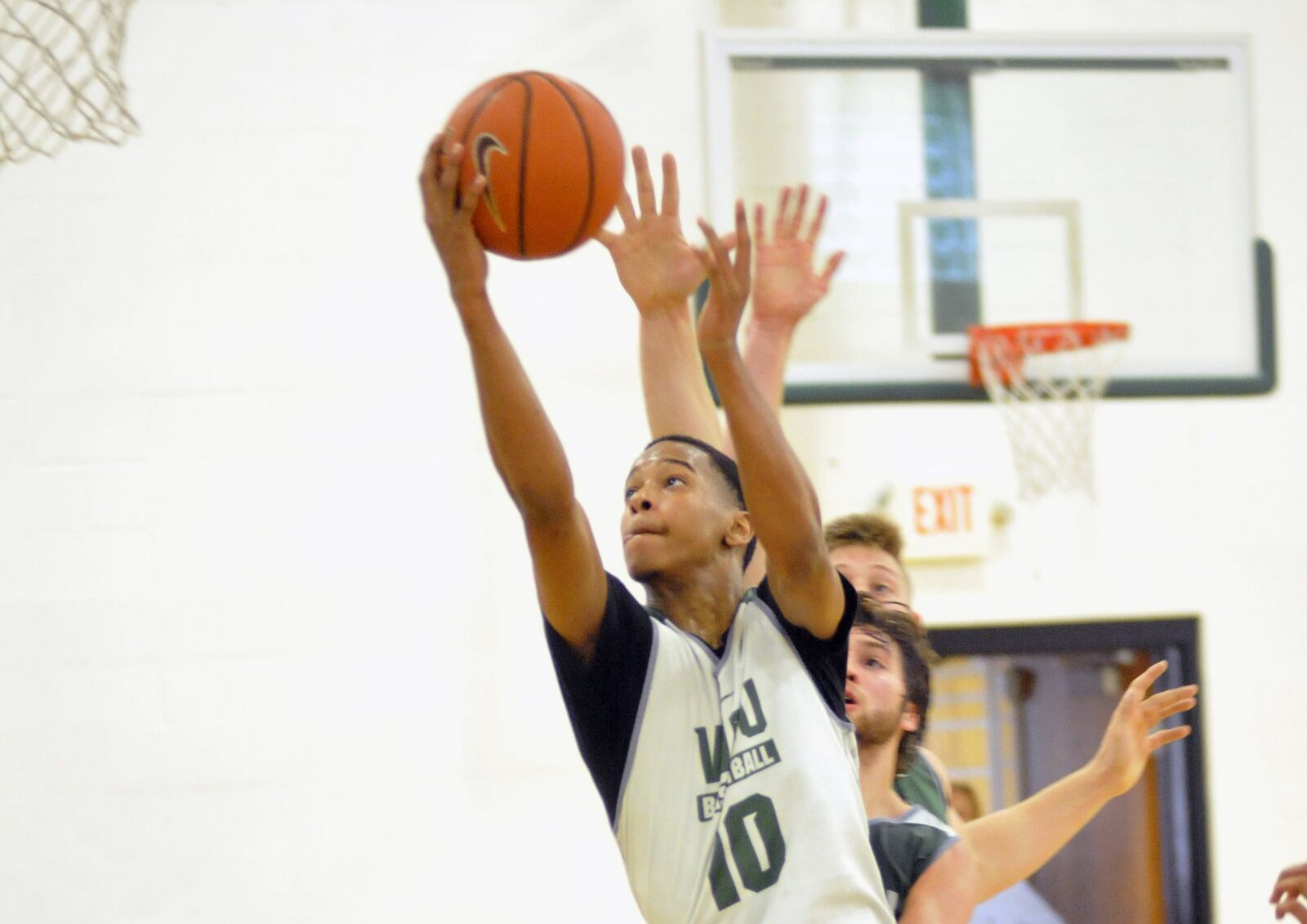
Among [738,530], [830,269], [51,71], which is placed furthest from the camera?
[51,71]

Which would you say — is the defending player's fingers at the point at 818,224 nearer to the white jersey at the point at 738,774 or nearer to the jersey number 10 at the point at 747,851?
the white jersey at the point at 738,774

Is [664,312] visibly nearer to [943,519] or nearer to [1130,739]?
[1130,739]

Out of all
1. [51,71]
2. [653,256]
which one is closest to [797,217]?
[653,256]

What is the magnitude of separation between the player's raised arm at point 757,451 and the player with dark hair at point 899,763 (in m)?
0.40

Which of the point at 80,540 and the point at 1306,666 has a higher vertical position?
the point at 80,540

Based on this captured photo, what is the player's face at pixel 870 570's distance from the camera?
287 centimetres

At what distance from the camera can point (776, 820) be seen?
1.86 m

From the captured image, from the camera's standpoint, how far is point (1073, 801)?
8.51 ft

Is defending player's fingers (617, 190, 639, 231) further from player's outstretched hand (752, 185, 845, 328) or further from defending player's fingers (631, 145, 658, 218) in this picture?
player's outstretched hand (752, 185, 845, 328)

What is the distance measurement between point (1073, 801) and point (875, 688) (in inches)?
17.3

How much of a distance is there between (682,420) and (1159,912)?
3481 mm

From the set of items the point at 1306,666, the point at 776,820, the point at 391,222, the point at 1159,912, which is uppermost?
the point at 391,222

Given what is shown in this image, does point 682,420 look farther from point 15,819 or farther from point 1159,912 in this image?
point 1159,912

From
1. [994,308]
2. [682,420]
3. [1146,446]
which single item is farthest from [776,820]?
[1146,446]
